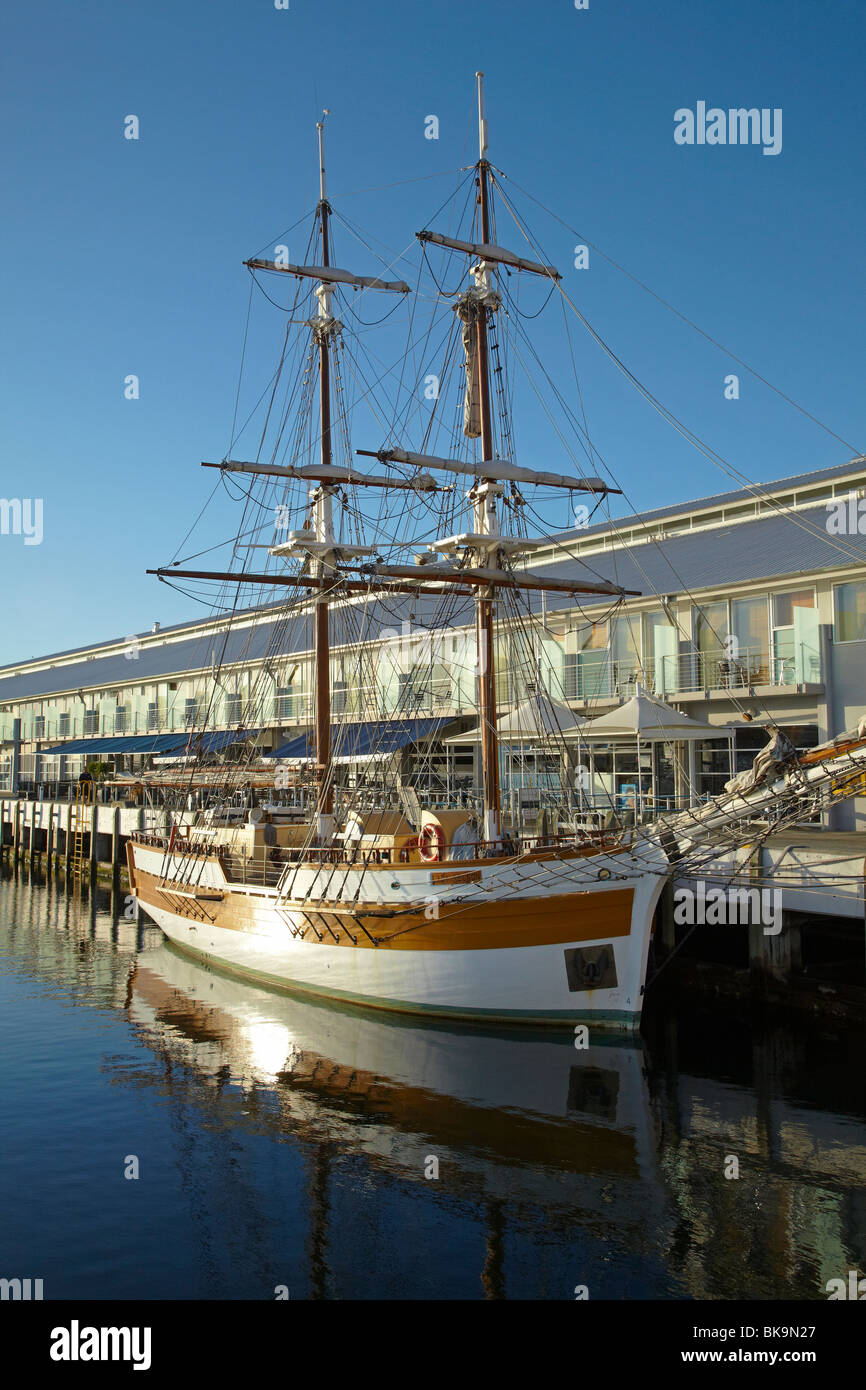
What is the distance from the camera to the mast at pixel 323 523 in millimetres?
27203

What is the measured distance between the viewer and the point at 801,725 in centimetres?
2678

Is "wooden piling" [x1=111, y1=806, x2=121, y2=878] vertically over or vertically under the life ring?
under

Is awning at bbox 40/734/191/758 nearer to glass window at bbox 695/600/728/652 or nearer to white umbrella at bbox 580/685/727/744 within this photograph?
glass window at bbox 695/600/728/652

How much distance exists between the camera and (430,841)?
19875 millimetres

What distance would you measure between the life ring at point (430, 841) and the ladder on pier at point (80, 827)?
35298mm

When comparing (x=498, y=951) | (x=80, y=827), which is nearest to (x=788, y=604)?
(x=498, y=951)

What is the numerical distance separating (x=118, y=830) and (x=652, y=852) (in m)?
36.6

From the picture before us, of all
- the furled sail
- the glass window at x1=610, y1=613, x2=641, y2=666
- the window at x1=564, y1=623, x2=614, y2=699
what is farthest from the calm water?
the furled sail

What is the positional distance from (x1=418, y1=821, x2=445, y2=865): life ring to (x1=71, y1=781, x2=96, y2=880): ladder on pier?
35.3 m

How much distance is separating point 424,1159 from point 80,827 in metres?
44.1

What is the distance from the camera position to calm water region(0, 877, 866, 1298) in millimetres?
10148

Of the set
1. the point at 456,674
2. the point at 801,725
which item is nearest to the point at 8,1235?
the point at 801,725

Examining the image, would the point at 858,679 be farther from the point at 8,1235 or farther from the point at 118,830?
the point at 118,830

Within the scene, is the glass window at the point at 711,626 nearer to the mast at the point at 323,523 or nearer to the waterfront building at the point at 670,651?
the waterfront building at the point at 670,651
